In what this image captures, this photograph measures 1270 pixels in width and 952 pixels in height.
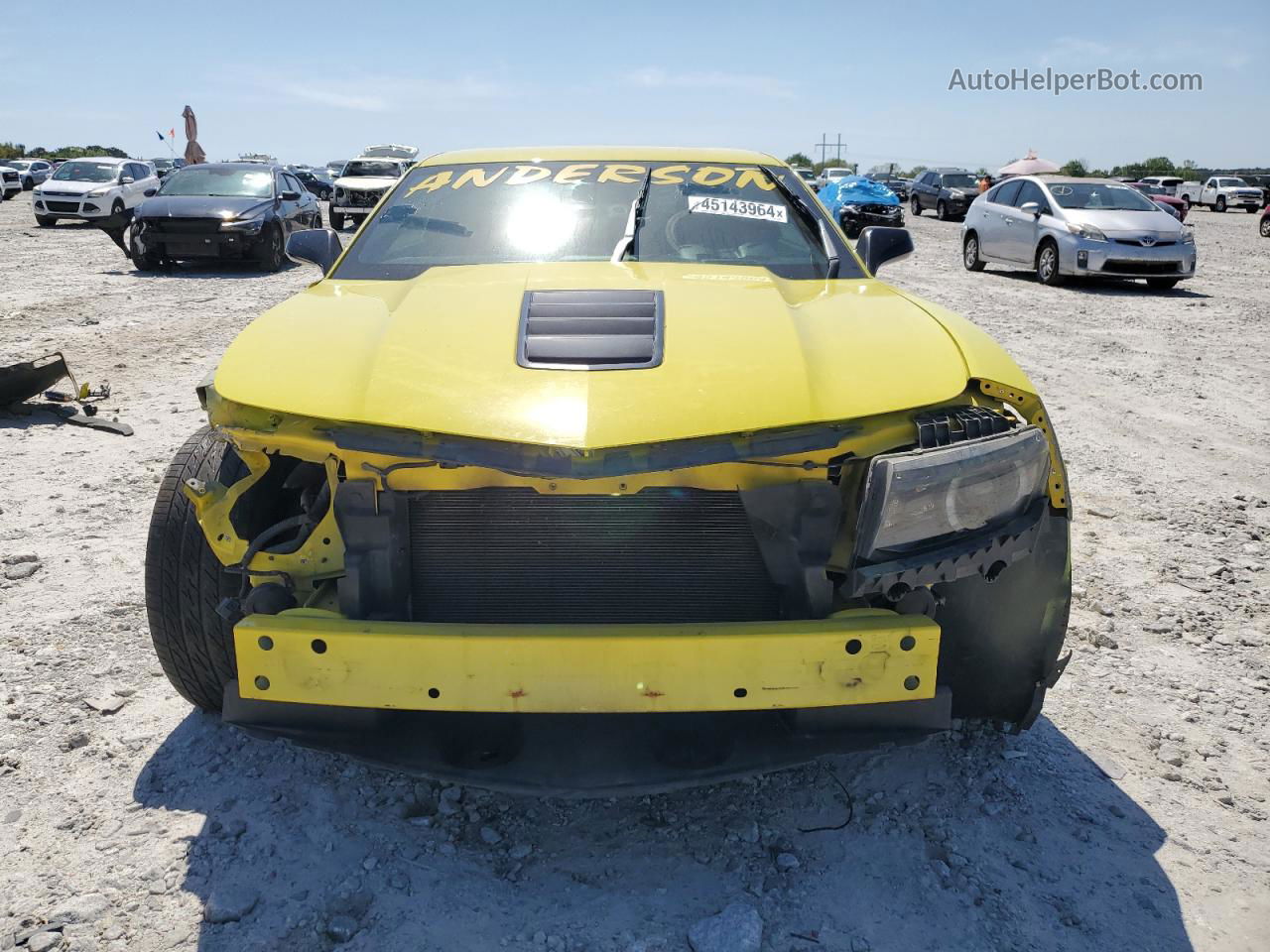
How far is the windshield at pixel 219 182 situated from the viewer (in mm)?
13066

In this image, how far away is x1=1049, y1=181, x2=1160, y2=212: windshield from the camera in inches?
493

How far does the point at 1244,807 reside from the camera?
2375 millimetres

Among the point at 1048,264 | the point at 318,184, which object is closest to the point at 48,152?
the point at 318,184

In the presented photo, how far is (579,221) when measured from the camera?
10.5ft

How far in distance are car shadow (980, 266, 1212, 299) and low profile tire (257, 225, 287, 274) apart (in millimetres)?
10103

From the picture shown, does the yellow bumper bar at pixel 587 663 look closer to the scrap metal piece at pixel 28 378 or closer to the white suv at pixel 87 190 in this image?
the scrap metal piece at pixel 28 378

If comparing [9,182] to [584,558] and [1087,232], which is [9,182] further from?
[584,558]

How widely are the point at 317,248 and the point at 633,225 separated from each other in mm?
1191

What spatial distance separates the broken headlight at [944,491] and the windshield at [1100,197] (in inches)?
478

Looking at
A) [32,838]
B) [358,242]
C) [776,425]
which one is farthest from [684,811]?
[358,242]

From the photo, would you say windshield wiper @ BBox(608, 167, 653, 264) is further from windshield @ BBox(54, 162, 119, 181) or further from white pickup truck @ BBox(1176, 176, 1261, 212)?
white pickup truck @ BBox(1176, 176, 1261, 212)

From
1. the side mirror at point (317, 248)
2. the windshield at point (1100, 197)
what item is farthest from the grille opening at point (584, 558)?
the windshield at point (1100, 197)

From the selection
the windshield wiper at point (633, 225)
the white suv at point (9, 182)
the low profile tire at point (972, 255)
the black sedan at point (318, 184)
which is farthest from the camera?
the black sedan at point (318, 184)

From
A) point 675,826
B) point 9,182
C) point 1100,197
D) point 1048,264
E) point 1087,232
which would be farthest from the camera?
point 9,182
